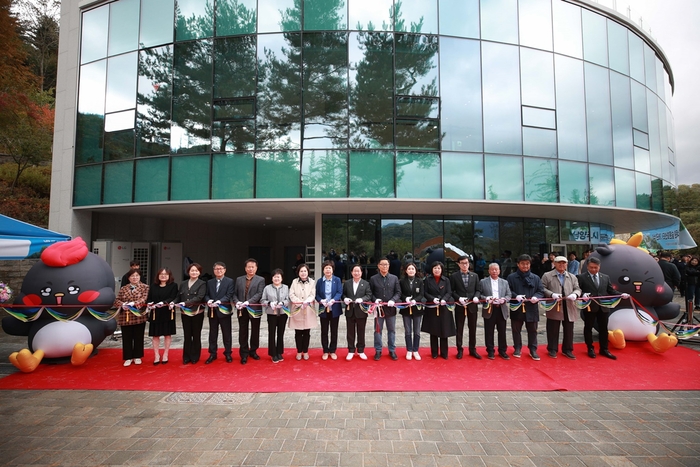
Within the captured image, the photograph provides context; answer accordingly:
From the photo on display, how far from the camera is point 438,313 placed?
6504 mm

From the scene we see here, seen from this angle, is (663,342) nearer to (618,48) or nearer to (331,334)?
(331,334)

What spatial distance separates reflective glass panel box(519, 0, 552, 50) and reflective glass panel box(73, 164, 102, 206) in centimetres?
1570

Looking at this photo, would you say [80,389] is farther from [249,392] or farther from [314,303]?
[314,303]

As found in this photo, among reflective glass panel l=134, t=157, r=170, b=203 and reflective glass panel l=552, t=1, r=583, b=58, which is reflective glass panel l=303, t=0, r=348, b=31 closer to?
reflective glass panel l=134, t=157, r=170, b=203

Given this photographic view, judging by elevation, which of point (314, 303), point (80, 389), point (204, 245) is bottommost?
point (80, 389)

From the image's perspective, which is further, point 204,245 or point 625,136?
point 204,245

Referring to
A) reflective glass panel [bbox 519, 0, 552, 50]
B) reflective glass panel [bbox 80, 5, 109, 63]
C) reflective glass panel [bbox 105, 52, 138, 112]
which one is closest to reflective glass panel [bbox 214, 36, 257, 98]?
reflective glass panel [bbox 105, 52, 138, 112]

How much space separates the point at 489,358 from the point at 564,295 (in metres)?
1.86

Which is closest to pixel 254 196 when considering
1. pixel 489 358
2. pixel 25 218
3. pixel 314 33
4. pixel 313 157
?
pixel 313 157

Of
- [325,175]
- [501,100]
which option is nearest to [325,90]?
[325,175]

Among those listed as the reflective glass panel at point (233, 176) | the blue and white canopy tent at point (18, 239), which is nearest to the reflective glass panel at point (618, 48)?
the reflective glass panel at point (233, 176)

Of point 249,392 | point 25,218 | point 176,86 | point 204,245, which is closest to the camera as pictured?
point 249,392

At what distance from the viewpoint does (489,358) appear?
6.61 metres

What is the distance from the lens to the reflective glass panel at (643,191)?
1384 cm
